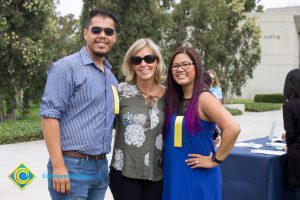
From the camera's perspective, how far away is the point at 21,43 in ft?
37.9

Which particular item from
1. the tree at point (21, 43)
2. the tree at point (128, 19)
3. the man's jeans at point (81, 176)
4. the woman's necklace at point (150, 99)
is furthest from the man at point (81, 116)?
the tree at point (128, 19)

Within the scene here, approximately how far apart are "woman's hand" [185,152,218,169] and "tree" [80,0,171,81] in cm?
1052

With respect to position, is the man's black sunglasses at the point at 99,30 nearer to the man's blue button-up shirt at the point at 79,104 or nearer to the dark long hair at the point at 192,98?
the man's blue button-up shirt at the point at 79,104

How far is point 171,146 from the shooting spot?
319 centimetres

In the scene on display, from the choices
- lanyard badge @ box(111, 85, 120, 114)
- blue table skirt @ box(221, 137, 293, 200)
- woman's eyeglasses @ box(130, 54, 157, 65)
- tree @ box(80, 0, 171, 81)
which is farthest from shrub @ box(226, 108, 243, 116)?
lanyard badge @ box(111, 85, 120, 114)

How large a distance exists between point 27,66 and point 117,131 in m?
9.39

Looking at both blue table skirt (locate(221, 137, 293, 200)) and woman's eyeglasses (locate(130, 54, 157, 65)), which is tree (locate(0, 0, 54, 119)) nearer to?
blue table skirt (locate(221, 137, 293, 200))

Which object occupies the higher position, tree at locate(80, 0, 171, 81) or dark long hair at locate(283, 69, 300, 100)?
tree at locate(80, 0, 171, 81)

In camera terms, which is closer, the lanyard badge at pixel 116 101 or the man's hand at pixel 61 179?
the man's hand at pixel 61 179

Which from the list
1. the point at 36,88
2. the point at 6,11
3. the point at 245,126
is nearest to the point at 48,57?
the point at 36,88

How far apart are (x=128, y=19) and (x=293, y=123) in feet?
33.9

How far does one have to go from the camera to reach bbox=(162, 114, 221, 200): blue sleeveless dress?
316cm

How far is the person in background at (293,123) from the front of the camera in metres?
4.27

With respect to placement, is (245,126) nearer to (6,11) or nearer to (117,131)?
(6,11)
